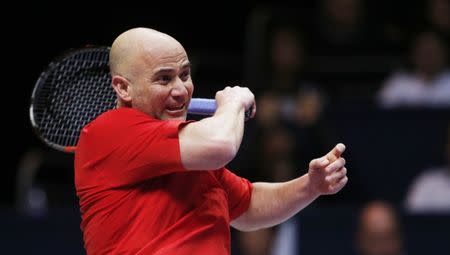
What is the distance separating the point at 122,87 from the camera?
371 centimetres

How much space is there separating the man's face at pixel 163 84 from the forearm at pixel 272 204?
66 centimetres

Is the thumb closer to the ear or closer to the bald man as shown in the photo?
the bald man

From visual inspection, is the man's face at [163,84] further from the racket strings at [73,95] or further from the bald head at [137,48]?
the racket strings at [73,95]

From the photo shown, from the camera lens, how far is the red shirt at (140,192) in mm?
3574

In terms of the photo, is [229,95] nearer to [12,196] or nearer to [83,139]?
[83,139]

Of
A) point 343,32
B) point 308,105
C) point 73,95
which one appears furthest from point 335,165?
point 343,32

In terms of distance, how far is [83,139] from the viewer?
3701 mm

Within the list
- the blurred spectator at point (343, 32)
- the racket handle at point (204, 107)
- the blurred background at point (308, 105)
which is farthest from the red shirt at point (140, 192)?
the blurred spectator at point (343, 32)

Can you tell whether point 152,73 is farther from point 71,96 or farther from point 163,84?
point 71,96

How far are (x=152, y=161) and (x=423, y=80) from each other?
519cm

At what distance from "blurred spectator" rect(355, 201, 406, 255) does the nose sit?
142 inches

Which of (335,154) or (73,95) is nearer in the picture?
(335,154)

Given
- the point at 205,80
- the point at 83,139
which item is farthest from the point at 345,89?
the point at 83,139

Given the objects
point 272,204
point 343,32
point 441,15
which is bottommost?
point 343,32
